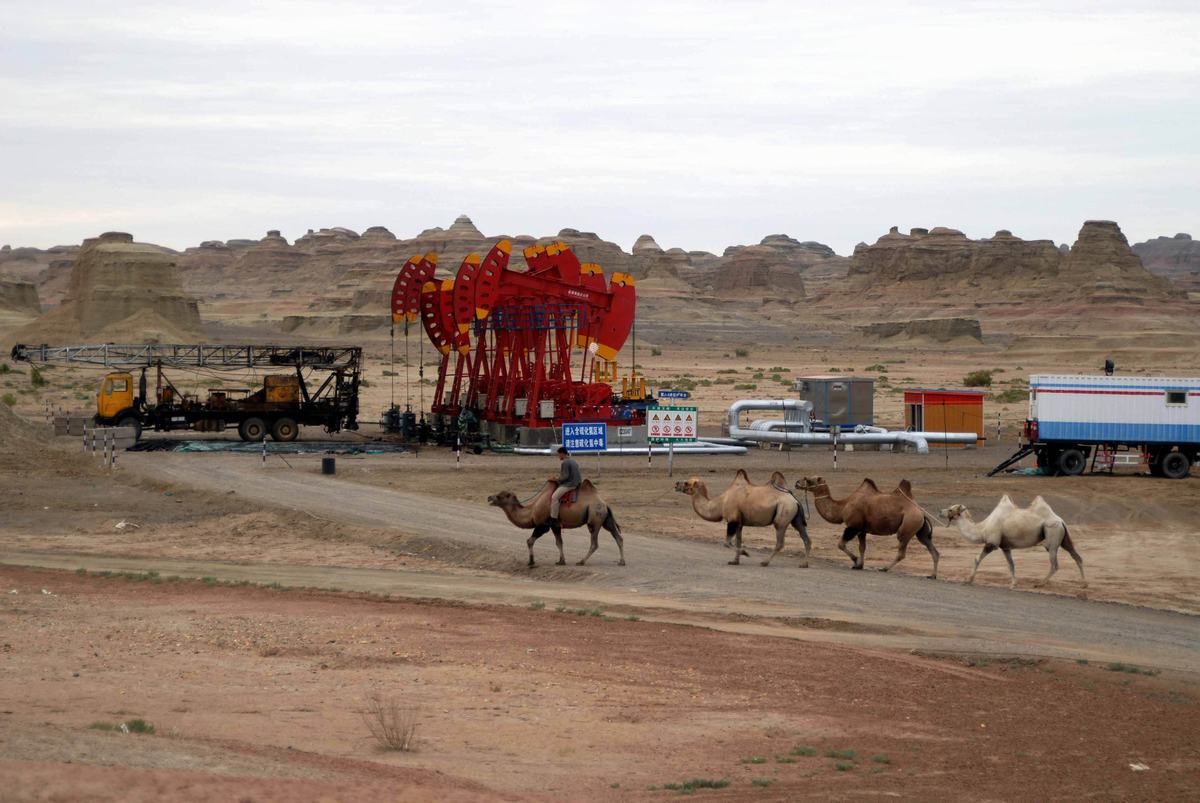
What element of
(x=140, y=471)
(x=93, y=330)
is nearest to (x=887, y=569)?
(x=140, y=471)

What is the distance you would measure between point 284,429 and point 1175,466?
2391 centimetres

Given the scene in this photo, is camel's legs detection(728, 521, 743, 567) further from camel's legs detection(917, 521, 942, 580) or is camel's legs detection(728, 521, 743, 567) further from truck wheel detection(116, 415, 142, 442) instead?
truck wheel detection(116, 415, 142, 442)

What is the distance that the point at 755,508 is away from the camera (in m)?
20.9

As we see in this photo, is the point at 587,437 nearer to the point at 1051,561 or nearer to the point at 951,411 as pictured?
the point at 951,411

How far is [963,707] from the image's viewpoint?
13469 millimetres

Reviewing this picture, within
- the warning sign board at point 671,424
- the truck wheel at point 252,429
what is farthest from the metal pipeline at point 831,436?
the truck wheel at point 252,429

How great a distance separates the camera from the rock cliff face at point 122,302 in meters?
115

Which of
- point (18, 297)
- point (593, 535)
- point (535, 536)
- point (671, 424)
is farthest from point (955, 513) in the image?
point (18, 297)

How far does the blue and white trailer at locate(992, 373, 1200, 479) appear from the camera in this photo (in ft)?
112

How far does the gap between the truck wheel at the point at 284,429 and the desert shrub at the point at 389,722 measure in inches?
1195

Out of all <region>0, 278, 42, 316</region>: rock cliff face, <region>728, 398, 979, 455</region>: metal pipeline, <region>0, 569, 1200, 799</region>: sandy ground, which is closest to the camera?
<region>0, 569, 1200, 799</region>: sandy ground

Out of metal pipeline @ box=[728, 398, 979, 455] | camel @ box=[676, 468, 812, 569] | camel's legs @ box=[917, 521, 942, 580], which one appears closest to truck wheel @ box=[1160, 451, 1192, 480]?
metal pipeline @ box=[728, 398, 979, 455]

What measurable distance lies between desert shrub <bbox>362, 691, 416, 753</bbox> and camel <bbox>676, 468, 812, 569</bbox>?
8.85m

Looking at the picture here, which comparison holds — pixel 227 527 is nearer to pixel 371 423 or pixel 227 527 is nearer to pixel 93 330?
pixel 371 423
